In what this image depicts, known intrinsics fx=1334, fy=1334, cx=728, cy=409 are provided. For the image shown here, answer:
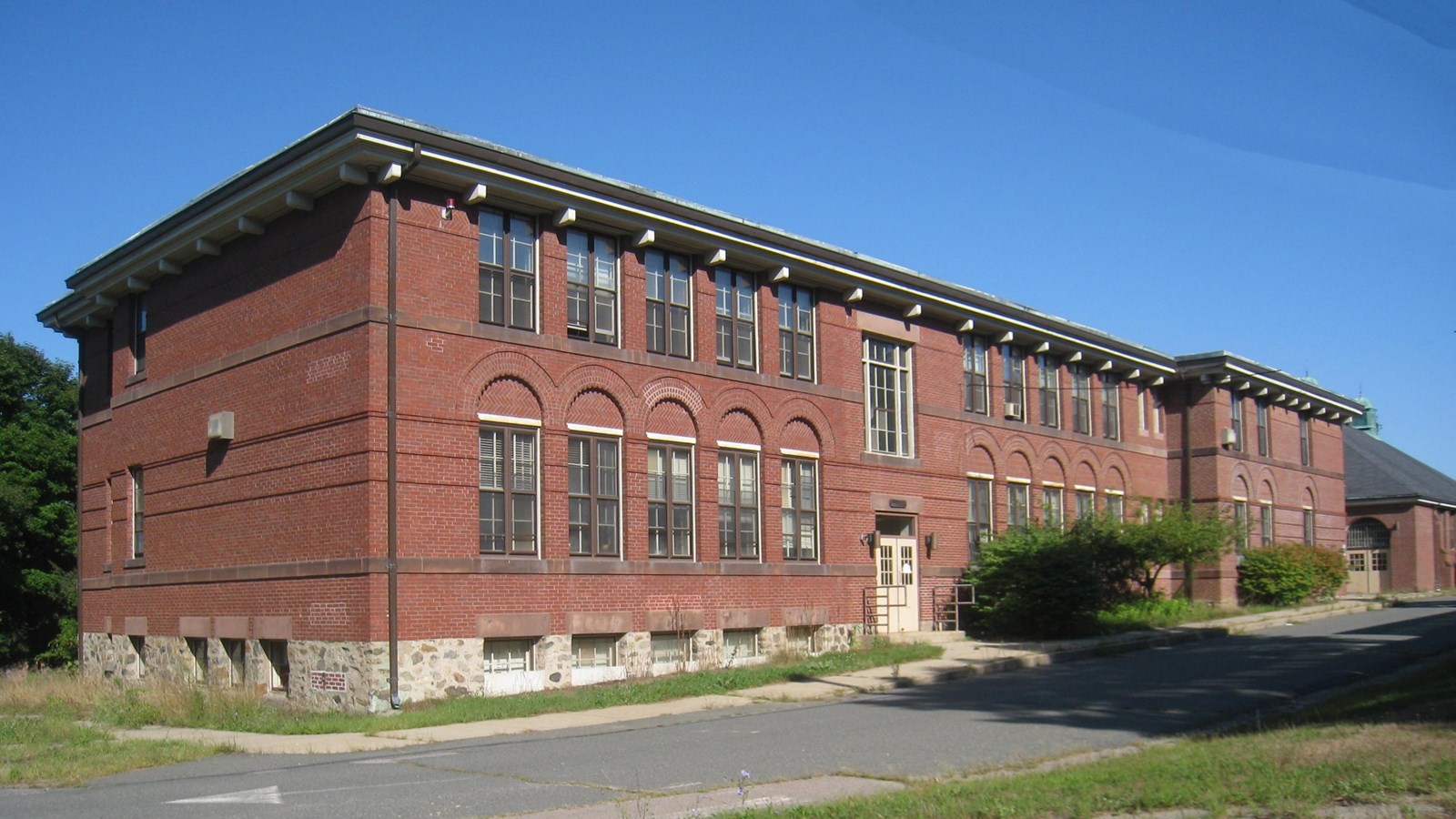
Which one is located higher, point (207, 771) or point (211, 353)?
point (211, 353)

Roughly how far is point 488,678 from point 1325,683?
39.7 ft

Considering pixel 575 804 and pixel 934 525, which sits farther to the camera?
pixel 934 525

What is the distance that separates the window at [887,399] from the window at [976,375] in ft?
8.36

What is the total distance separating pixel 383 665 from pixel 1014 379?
1973cm

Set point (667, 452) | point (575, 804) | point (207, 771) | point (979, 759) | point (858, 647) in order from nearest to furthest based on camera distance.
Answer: point (575, 804), point (979, 759), point (207, 771), point (667, 452), point (858, 647)

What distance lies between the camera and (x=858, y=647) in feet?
85.3

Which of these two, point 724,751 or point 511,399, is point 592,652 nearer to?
point 511,399

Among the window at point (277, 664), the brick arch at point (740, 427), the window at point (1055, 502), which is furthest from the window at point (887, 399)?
the window at point (277, 664)

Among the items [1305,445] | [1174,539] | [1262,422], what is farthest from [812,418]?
[1305,445]

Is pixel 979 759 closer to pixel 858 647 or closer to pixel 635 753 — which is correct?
pixel 635 753

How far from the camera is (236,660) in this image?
22.2m

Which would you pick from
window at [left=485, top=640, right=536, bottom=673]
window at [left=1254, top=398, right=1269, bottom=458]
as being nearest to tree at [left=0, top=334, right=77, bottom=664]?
window at [left=485, top=640, right=536, bottom=673]

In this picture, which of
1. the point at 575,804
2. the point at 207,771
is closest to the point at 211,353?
the point at 207,771

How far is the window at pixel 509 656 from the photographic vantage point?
66.9 feet
